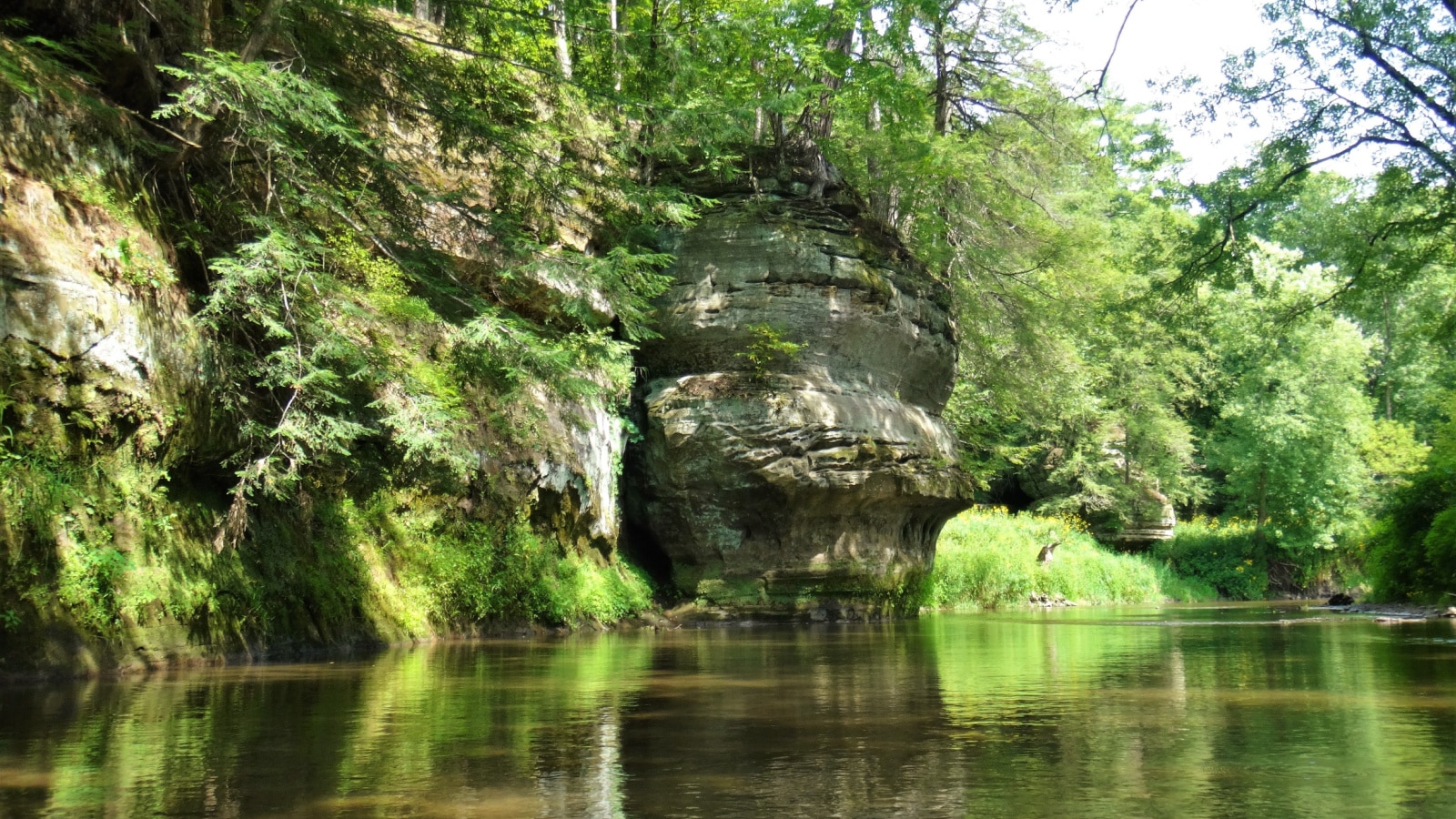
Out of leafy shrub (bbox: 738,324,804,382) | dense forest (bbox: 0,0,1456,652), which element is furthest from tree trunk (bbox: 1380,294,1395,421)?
leafy shrub (bbox: 738,324,804,382)

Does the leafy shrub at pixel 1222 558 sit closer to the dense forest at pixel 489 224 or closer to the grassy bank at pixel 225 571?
the dense forest at pixel 489 224

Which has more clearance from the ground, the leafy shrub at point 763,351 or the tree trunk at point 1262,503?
the leafy shrub at point 763,351


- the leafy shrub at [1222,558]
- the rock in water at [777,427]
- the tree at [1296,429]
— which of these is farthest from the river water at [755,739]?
the leafy shrub at [1222,558]

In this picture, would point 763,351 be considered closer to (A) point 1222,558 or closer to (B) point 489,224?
(B) point 489,224

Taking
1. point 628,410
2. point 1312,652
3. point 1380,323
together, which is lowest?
point 1312,652

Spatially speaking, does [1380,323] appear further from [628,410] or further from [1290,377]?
[628,410]

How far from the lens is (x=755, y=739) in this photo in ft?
16.3

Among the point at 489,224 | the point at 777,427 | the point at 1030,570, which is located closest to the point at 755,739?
the point at 489,224

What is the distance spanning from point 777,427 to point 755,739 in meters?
13.7

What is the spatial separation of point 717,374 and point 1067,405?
16763mm

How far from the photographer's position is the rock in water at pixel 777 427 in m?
18.7

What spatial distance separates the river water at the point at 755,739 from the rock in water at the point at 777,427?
9.27 meters

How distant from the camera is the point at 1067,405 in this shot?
105ft

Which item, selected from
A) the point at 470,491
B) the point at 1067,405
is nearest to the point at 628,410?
the point at 470,491
